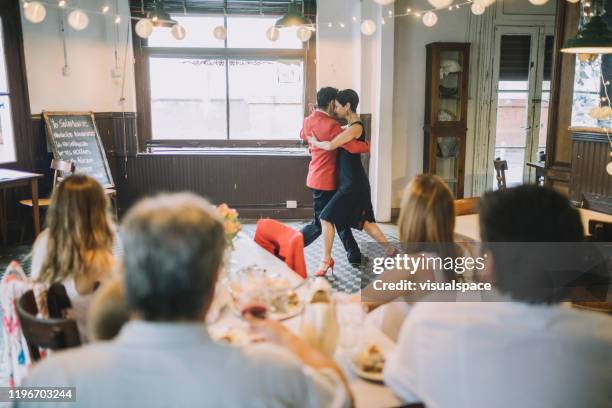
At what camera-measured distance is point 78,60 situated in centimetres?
647

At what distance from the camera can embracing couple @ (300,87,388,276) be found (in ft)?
15.5

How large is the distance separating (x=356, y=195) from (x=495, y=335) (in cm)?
354

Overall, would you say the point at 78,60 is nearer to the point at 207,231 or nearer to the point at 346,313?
the point at 346,313

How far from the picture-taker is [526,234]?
143cm

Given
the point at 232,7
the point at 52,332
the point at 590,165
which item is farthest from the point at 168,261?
the point at 232,7

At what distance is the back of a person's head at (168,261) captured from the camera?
107 centimetres

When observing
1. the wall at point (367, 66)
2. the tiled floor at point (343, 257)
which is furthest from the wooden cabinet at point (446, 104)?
the tiled floor at point (343, 257)

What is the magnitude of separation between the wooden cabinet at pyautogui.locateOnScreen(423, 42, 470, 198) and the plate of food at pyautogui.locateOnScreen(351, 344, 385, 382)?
213 inches

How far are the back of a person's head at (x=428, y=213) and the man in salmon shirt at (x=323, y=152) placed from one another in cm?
262

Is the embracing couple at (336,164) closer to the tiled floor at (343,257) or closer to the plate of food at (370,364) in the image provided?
the tiled floor at (343,257)

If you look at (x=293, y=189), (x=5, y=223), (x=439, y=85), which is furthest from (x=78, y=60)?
(x=439, y=85)

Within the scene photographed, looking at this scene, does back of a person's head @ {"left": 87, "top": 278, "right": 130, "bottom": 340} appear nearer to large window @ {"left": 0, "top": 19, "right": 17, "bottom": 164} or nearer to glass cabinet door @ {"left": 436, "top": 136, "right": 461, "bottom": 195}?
large window @ {"left": 0, "top": 19, "right": 17, "bottom": 164}

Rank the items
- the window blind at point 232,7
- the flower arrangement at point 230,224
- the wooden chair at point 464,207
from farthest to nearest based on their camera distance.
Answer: the window blind at point 232,7, the wooden chair at point 464,207, the flower arrangement at point 230,224

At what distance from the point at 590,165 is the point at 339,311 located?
3.65m
